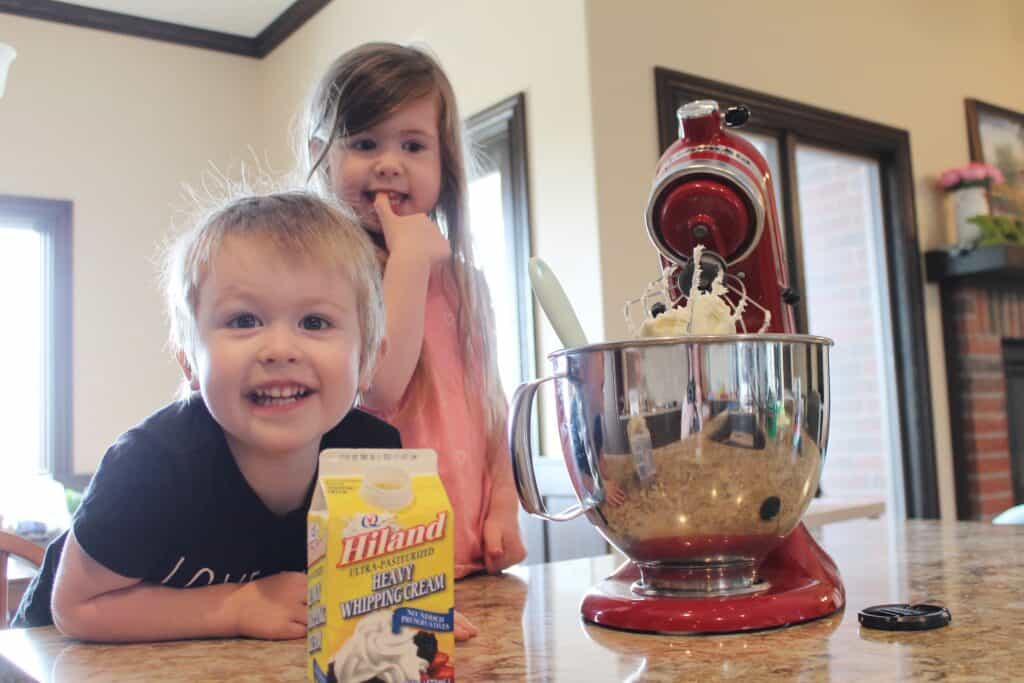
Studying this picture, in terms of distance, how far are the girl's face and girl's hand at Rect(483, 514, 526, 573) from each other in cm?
34

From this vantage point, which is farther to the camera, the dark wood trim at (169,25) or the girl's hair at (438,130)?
the dark wood trim at (169,25)

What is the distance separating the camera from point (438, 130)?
111cm

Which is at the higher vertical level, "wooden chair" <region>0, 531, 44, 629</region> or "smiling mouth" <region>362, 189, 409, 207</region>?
"smiling mouth" <region>362, 189, 409, 207</region>

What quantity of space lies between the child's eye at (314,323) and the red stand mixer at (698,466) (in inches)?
5.5

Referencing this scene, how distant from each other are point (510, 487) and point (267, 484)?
389 mm

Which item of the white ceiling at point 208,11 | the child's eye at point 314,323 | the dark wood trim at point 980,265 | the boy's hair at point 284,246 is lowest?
the child's eye at point 314,323

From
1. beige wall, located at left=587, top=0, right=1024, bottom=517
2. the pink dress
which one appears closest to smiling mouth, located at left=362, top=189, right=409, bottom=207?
the pink dress

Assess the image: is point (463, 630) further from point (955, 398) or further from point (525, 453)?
point (955, 398)

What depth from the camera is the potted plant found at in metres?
3.43

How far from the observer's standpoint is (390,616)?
43cm

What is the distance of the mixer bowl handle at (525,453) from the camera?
0.61 m

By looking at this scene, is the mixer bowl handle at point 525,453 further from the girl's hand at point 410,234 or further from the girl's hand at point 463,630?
the girl's hand at point 410,234

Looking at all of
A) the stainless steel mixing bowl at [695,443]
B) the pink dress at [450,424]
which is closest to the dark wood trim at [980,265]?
the pink dress at [450,424]

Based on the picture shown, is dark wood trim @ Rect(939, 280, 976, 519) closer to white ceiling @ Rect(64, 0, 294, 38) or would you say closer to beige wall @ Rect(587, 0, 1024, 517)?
beige wall @ Rect(587, 0, 1024, 517)
